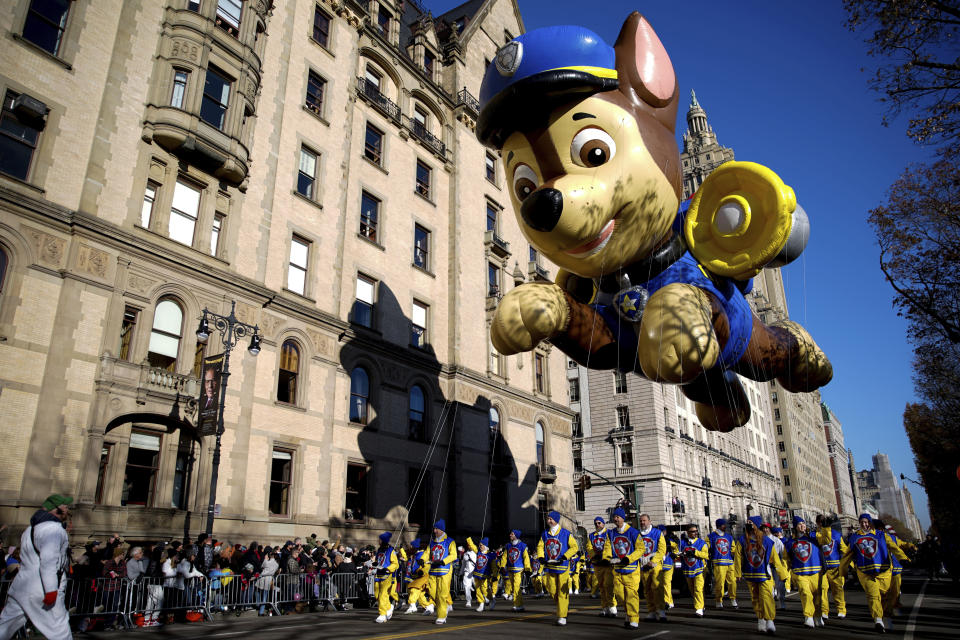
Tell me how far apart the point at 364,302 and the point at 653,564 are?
49.8ft

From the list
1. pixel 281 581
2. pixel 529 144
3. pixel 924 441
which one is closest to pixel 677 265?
pixel 529 144

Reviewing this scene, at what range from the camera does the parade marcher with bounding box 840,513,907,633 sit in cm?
1098

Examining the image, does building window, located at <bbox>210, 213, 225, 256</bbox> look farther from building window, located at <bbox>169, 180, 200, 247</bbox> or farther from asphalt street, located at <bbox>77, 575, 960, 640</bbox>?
asphalt street, located at <bbox>77, 575, 960, 640</bbox>

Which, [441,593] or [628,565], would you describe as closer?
[628,565]

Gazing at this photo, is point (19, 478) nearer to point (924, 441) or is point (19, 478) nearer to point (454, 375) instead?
point (454, 375)

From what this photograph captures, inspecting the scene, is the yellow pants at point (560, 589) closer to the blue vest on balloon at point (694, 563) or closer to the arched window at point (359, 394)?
the blue vest on balloon at point (694, 563)

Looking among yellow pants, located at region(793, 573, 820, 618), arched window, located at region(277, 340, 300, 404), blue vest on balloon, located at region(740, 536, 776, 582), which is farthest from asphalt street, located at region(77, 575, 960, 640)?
arched window, located at region(277, 340, 300, 404)

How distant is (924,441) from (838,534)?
36.7 metres

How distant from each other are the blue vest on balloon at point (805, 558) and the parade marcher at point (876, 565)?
76 centimetres

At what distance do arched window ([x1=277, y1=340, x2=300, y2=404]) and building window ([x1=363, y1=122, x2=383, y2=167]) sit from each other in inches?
368

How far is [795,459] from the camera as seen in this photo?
319 ft

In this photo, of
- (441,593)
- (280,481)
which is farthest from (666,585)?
(280,481)

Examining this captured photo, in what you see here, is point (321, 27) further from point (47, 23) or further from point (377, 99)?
point (47, 23)

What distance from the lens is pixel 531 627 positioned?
10875 mm
